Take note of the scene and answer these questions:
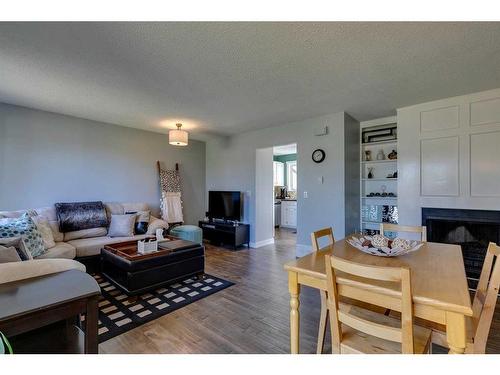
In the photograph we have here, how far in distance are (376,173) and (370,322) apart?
3795 millimetres

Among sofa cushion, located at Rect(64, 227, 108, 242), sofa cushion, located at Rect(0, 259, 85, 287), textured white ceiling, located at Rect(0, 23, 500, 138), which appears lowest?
sofa cushion, located at Rect(64, 227, 108, 242)

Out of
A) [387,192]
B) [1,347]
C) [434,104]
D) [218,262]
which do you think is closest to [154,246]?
[218,262]

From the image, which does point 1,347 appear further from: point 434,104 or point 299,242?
point 434,104

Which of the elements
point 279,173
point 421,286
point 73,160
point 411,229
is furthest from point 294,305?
point 279,173

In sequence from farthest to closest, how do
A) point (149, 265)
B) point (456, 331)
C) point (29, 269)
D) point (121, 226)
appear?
point (121, 226) → point (149, 265) → point (29, 269) → point (456, 331)

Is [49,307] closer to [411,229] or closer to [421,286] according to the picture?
[421,286]

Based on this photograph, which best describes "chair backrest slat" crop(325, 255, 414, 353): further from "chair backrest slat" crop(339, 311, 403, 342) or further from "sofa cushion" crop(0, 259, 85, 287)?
"sofa cushion" crop(0, 259, 85, 287)

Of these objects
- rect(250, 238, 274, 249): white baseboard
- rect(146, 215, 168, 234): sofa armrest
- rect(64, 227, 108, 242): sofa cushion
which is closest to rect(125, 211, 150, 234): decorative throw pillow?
rect(146, 215, 168, 234): sofa armrest

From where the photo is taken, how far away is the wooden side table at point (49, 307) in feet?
3.72

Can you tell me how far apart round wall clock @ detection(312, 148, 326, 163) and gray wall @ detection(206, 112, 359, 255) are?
0.06 metres

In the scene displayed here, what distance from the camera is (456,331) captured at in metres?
0.96

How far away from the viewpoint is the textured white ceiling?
5.82 ft
